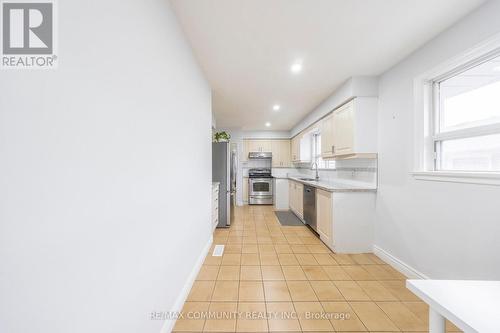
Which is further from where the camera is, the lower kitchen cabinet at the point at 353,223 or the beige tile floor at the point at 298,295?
the lower kitchen cabinet at the point at 353,223

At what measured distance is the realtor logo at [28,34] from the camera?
2.01 feet

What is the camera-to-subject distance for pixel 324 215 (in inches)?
135

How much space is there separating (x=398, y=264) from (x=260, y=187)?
4.54m

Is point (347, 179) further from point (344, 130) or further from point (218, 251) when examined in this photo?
point (218, 251)

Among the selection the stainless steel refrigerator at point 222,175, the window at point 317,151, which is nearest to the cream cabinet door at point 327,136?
the window at point 317,151

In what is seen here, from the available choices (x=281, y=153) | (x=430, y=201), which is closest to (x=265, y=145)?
(x=281, y=153)

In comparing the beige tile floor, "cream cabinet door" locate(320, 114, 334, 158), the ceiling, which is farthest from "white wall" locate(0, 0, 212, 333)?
"cream cabinet door" locate(320, 114, 334, 158)

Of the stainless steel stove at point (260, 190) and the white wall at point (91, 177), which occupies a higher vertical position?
the white wall at point (91, 177)

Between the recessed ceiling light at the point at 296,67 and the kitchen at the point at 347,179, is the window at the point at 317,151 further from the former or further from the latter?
the recessed ceiling light at the point at 296,67

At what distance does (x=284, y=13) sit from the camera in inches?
68.1

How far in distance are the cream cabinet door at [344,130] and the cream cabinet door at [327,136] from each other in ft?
0.49

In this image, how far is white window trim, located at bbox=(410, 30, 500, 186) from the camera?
1.82 metres

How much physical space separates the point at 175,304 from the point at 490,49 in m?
3.28

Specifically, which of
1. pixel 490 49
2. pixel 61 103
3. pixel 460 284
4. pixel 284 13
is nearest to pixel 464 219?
pixel 460 284
